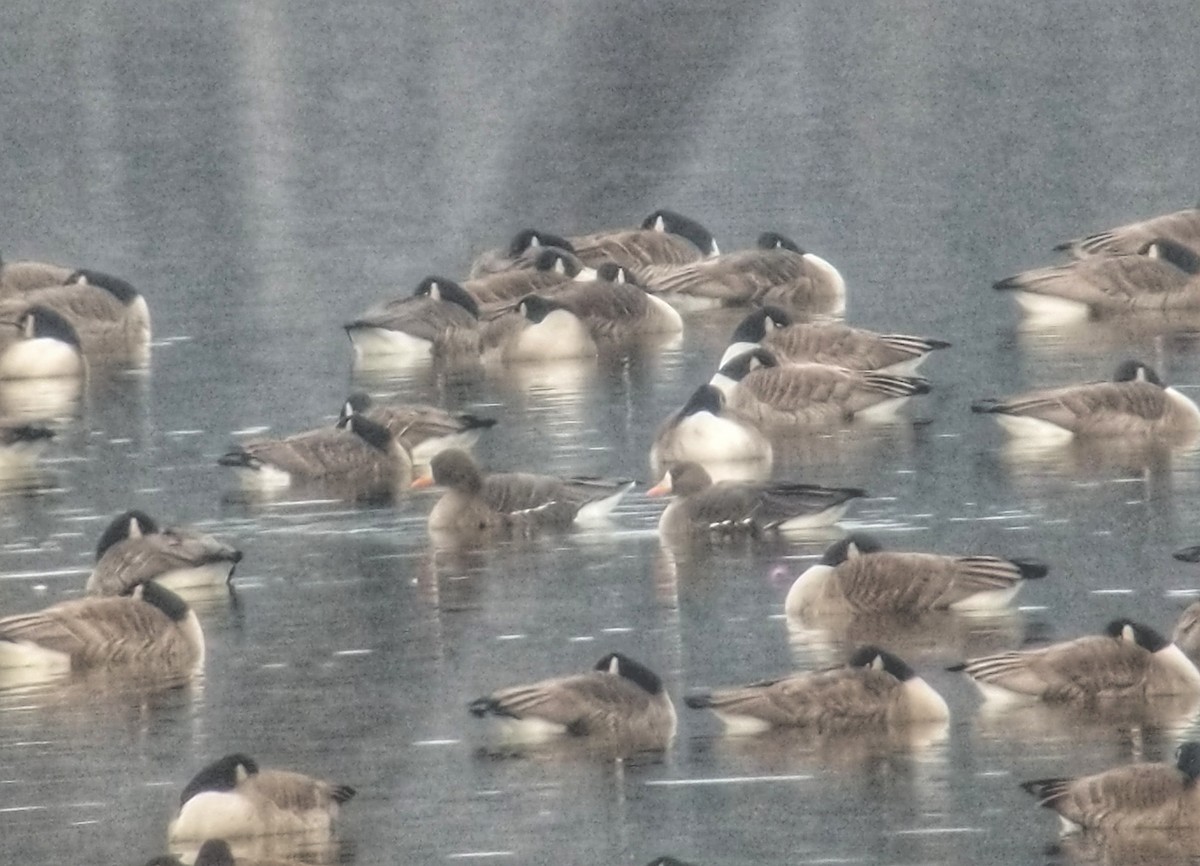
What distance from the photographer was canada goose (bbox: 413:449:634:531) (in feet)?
58.5

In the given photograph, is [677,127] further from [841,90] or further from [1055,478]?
[1055,478]

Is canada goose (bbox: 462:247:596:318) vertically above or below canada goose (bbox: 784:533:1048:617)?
above

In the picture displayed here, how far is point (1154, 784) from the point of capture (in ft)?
38.9

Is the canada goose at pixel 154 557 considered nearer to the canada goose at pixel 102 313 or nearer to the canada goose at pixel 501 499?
the canada goose at pixel 501 499

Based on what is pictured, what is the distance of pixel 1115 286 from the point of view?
80.3 feet

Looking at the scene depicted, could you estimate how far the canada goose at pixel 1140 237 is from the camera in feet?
85.3

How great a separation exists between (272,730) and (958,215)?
1903cm

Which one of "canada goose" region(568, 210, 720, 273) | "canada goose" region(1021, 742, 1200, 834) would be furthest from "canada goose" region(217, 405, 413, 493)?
"canada goose" region(568, 210, 720, 273)

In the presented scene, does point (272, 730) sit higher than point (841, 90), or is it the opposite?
point (841, 90)

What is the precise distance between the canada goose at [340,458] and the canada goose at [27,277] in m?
8.03

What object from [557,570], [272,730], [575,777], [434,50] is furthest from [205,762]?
[434,50]

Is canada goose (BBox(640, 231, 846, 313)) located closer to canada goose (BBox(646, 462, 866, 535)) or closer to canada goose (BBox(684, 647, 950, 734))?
canada goose (BBox(646, 462, 866, 535))

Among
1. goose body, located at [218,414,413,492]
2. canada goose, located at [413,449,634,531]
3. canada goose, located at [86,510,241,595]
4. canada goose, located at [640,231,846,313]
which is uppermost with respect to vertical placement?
canada goose, located at [640,231,846,313]

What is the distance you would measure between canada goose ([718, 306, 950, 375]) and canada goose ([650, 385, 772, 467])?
2.16 metres
